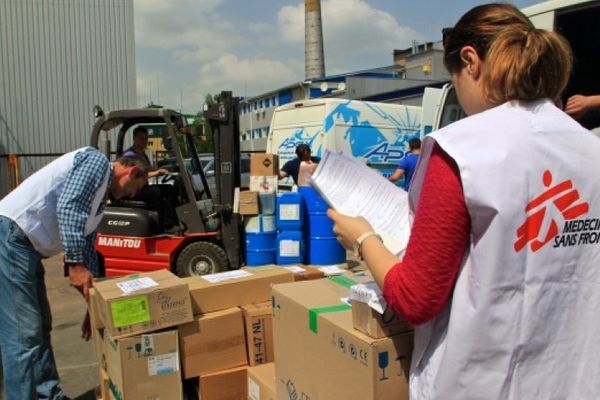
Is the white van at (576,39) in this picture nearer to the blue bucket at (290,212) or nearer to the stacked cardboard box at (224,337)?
the stacked cardboard box at (224,337)

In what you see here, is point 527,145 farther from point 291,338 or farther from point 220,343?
point 220,343

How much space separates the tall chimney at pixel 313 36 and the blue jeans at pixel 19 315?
120 feet

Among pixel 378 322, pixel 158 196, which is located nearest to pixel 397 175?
pixel 158 196

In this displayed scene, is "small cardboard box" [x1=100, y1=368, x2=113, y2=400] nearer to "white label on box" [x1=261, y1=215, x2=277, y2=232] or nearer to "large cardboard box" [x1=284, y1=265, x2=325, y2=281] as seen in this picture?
"large cardboard box" [x1=284, y1=265, x2=325, y2=281]

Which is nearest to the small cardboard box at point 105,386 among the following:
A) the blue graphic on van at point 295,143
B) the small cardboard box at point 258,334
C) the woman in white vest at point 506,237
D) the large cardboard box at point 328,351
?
the small cardboard box at point 258,334

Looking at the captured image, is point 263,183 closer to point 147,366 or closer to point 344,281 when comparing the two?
point 147,366

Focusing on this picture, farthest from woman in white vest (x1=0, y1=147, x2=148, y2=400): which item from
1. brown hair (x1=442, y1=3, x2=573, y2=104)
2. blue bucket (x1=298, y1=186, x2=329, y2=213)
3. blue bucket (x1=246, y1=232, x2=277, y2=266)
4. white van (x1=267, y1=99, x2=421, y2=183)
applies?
white van (x1=267, y1=99, x2=421, y2=183)

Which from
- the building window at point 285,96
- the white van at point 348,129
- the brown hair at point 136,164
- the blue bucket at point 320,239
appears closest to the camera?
the brown hair at point 136,164

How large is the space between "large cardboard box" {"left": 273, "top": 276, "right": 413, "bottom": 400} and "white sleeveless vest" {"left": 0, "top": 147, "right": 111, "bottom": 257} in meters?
1.79

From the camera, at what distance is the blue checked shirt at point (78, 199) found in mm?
3121

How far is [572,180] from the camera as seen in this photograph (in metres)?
1.23

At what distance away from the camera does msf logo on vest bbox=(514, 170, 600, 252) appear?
1180 millimetres

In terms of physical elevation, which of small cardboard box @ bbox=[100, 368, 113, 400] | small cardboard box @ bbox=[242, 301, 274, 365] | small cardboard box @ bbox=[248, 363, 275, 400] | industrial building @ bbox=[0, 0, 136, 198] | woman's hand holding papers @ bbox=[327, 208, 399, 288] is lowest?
small cardboard box @ bbox=[100, 368, 113, 400]

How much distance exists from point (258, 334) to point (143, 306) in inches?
26.1
